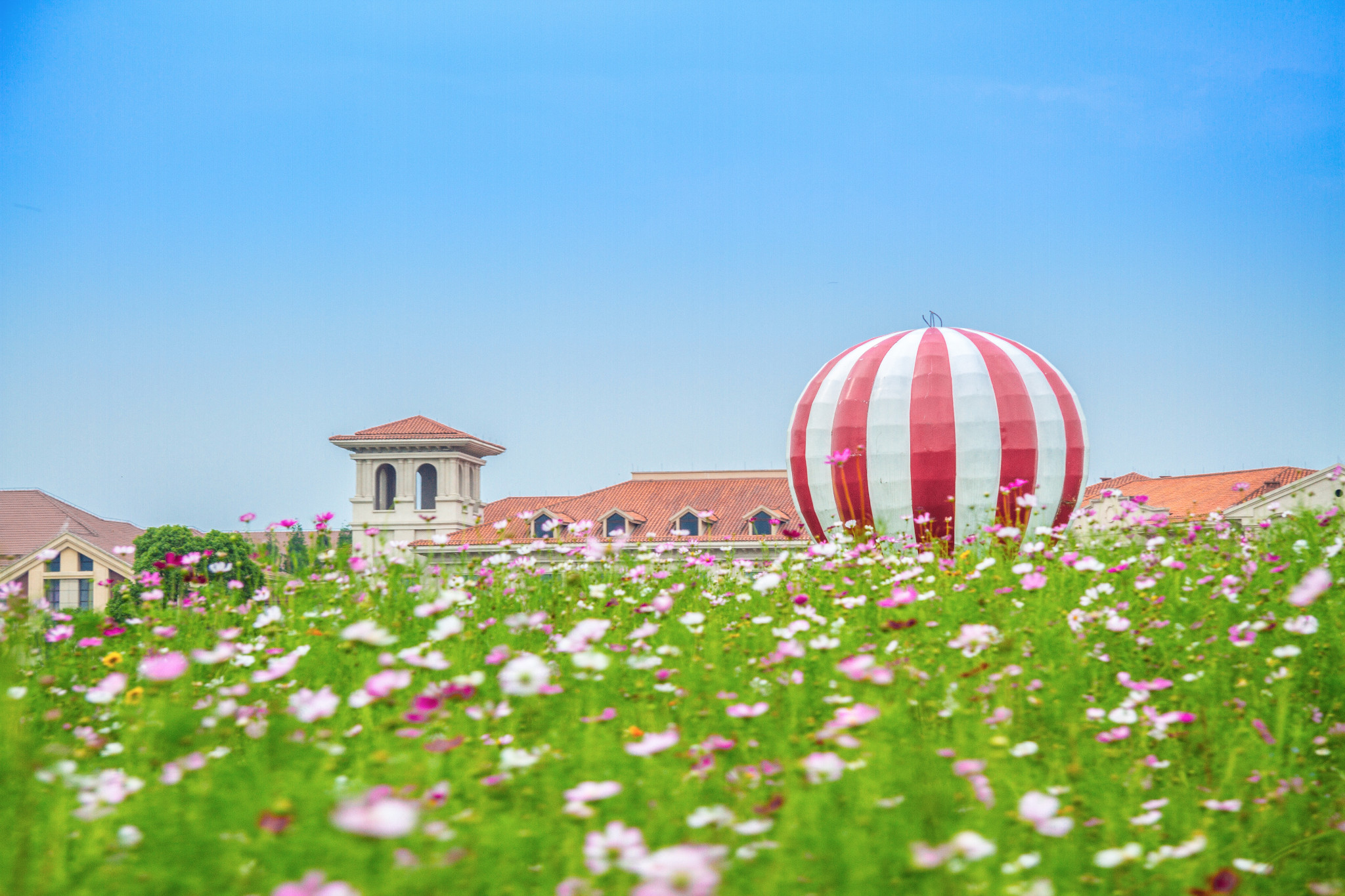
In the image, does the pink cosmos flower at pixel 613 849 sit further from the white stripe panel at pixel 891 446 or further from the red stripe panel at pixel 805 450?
the red stripe panel at pixel 805 450

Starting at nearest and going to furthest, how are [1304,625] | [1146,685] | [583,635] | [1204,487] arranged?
1. [583,635]
2. [1146,685]
3. [1304,625]
4. [1204,487]

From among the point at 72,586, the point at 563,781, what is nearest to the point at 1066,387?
the point at 563,781

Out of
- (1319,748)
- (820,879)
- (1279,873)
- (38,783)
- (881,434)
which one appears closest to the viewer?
(820,879)

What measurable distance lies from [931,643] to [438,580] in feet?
12.7

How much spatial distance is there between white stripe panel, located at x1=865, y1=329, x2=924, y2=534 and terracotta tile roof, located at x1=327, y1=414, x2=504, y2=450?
43.6 meters

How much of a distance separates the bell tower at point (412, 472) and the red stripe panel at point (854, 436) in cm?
4238

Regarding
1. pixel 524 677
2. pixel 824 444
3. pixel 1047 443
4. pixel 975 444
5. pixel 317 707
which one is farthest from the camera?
pixel 824 444

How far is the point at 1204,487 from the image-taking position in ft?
167

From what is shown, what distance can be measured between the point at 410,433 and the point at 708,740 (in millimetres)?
59424

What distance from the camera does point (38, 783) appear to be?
4348 millimetres

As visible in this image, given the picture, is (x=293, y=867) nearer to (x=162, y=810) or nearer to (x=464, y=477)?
(x=162, y=810)

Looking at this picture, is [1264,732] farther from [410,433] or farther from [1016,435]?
[410,433]

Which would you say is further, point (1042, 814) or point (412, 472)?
point (412, 472)

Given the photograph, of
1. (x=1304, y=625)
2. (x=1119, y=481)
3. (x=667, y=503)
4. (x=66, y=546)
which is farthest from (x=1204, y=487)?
(x=66, y=546)
